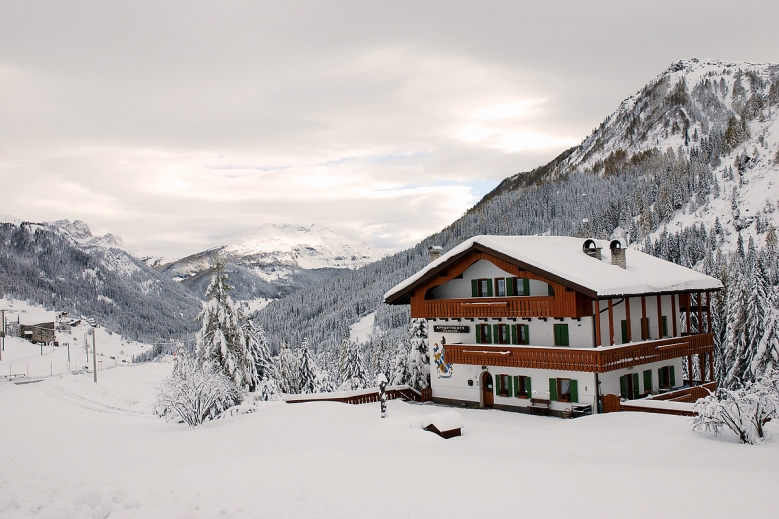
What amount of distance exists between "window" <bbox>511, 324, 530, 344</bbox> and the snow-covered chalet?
0.05m

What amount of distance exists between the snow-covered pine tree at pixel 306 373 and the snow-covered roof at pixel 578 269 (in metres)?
20.4

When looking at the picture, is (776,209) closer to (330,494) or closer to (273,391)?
(273,391)

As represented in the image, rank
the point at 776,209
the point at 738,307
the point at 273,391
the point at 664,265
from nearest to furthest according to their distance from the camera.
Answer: the point at 273,391 → the point at 664,265 → the point at 738,307 → the point at 776,209

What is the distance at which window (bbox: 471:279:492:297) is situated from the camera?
32.7m

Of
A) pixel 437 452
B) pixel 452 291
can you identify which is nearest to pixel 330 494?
pixel 437 452

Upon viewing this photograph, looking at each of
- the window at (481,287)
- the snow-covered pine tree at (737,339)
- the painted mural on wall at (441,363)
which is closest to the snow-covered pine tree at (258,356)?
the painted mural on wall at (441,363)

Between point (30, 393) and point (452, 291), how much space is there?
1896 inches

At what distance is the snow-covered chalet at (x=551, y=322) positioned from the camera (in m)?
27.8

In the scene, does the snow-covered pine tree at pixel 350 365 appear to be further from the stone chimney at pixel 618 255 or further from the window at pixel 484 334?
the stone chimney at pixel 618 255

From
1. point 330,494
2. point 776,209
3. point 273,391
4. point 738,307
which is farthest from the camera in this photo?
point 776,209

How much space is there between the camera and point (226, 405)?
27.9 meters

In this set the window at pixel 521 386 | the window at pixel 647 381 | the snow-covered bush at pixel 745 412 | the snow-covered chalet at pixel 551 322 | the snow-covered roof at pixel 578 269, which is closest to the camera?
the snow-covered bush at pixel 745 412

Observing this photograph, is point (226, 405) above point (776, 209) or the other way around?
the other way around

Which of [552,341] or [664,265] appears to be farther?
[664,265]
